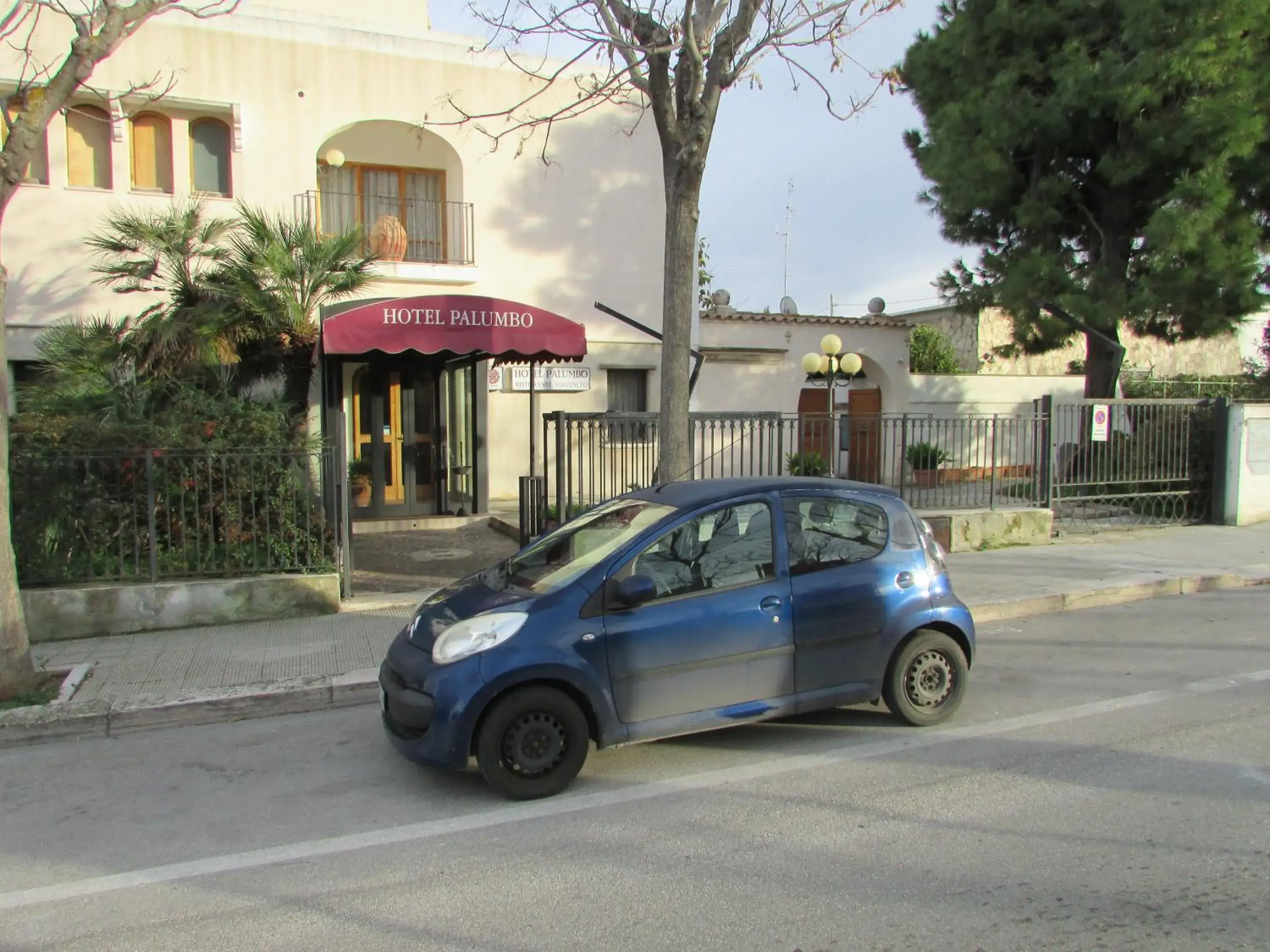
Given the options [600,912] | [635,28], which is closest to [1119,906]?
[600,912]

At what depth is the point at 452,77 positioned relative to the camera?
15742 mm

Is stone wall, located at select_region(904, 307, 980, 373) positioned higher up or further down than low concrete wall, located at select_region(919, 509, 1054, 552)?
higher up

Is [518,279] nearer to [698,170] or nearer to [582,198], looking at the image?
[582,198]

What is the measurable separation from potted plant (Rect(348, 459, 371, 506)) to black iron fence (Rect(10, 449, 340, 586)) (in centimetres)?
573

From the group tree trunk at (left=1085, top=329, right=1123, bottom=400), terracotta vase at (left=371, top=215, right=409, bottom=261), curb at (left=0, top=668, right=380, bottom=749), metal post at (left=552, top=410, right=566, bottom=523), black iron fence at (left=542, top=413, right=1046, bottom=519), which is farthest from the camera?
tree trunk at (left=1085, top=329, right=1123, bottom=400)

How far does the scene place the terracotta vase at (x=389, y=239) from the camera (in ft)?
49.8

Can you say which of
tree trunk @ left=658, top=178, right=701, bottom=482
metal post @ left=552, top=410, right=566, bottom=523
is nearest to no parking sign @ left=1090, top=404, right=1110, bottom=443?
tree trunk @ left=658, top=178, right=701, bottom=482

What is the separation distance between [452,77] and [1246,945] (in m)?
15.9

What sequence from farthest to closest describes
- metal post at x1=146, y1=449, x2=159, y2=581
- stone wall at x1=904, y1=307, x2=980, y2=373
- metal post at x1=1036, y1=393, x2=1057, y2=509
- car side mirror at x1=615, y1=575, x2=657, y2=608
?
stone wall at x1=904, y1=307, x2=980, y2=373 → metal post at x1=1036, y1=393, x2=1057, y2=509 → metal post at x1=146, y1=449, x2=159, y2=581 → car side mirror at x1=615, y1=575, x2=657, y2=608

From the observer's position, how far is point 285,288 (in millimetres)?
10117

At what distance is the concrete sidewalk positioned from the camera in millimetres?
6340

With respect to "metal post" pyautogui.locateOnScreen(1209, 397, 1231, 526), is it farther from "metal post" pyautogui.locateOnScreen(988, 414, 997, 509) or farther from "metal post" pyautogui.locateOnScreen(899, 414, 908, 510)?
"metal post" pyautogui.locateOnScreen(899, 414, 908, 510)

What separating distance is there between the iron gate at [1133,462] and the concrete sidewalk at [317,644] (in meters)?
1.70

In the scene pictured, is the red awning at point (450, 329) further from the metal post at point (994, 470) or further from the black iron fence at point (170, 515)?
the metal post at point (994, 470)
